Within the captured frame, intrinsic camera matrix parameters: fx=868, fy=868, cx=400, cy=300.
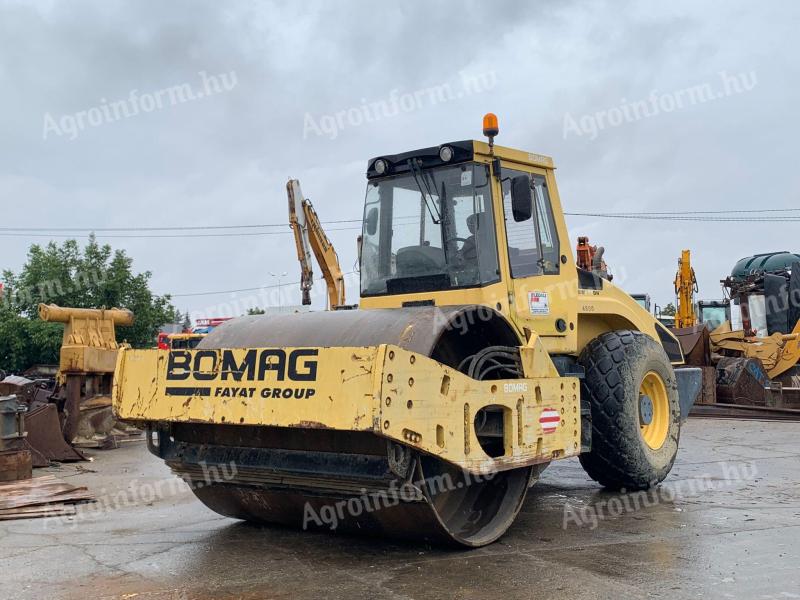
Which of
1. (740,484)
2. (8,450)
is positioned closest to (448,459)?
→ (740,484)

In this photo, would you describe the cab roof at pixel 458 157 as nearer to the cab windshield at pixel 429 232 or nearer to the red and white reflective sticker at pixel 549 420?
the cab windshield at pixel 429 232

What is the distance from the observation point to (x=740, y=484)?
7.86 m

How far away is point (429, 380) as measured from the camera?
4.77m

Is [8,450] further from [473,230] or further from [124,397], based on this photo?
[473,230]

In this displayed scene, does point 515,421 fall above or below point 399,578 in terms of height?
above

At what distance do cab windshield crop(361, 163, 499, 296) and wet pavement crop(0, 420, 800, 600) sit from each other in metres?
1.88

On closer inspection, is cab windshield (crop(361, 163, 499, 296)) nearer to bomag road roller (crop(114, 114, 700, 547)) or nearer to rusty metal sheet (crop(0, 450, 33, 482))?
bomag road roller (crop(114, 114, 700, 547))

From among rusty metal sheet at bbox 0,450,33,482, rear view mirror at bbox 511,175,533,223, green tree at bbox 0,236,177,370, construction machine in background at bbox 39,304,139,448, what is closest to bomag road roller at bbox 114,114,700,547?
rear view mirror at bbox 511,175,533,223

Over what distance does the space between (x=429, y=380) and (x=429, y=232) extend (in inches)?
77.4

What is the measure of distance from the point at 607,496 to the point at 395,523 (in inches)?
108

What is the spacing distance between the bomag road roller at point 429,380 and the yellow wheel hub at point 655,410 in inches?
1.8

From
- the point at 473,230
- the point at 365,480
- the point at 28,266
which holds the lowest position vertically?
the point at 365,480

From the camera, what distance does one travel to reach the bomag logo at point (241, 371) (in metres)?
4.89

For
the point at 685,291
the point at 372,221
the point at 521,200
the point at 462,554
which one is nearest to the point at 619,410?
the point at 521,200
